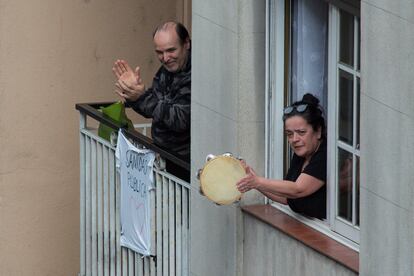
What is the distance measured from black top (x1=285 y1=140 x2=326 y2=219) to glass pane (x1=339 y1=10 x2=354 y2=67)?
569 millimetres

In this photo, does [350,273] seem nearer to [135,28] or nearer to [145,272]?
[145,272]

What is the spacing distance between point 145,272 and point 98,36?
311cm

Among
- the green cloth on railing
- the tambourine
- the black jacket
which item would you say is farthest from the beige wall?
the tambourine

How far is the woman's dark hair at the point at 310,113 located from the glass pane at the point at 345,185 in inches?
10.4

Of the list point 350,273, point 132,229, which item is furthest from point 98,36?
point 350,273

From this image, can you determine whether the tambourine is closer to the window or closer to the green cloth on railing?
the window

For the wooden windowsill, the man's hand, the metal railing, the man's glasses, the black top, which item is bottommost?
the metal railing

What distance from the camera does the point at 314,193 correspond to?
9.02 metres

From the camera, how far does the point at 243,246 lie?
31.9 ft

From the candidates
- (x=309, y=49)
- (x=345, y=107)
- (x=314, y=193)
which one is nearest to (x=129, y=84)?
(x=309, y=49)

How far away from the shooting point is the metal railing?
1045cm
